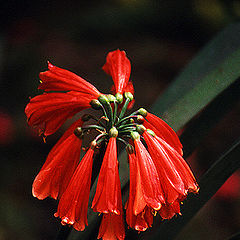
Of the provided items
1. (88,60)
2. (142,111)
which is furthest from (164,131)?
(88,60)

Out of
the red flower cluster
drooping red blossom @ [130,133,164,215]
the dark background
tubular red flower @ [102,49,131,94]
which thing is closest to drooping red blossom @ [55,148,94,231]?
the red flower cluster

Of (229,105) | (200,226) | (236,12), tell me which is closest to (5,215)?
(200,226)

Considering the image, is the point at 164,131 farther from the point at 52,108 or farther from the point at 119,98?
the point at 52,108

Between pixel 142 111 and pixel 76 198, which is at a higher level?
pixel 142 111

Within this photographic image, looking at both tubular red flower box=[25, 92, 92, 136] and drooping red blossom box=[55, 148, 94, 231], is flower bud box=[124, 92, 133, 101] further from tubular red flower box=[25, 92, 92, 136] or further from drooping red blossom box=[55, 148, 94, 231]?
drooping red blossom box=[55, 148, 94, 231]

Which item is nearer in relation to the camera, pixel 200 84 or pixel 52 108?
pixel 52 108

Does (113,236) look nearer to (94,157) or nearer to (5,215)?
(94,157)

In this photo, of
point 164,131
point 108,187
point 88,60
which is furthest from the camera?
point 88,60
